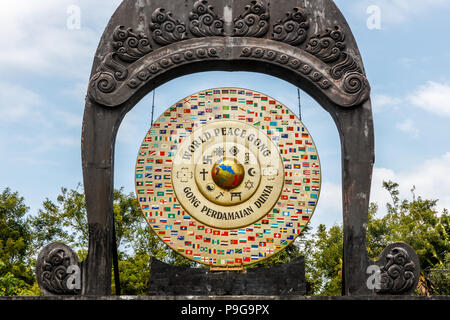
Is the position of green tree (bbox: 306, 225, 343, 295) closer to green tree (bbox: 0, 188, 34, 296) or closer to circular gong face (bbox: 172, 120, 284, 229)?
green tree (bbox: 0, 188, 34, 296)

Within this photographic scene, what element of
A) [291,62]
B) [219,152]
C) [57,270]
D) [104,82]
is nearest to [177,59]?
[104,82]

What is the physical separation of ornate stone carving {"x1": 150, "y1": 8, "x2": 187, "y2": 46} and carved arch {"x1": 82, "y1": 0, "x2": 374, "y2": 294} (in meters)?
0.01

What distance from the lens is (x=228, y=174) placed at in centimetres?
707

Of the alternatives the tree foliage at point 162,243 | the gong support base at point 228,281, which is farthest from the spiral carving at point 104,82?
the tree foliage at point 162,243

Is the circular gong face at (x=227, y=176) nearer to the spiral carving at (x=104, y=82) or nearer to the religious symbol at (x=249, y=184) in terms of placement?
the religious symbol at (x=249, y=184)

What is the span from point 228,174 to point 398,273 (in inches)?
77.2

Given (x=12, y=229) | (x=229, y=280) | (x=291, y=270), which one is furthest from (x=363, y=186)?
(x=12, y=229)

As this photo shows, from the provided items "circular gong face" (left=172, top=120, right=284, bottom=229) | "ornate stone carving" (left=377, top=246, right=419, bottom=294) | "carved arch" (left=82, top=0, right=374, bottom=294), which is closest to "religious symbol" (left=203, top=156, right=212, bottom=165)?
"circular gong face" (left=172, top=120, right=284, bottom=229)

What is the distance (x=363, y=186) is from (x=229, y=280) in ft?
5.45

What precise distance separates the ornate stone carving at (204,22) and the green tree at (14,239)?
45.1 ft

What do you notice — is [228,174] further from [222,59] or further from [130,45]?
[130,45]

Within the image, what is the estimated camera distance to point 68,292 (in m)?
6.68

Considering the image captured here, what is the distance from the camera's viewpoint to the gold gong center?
23.2 feet
